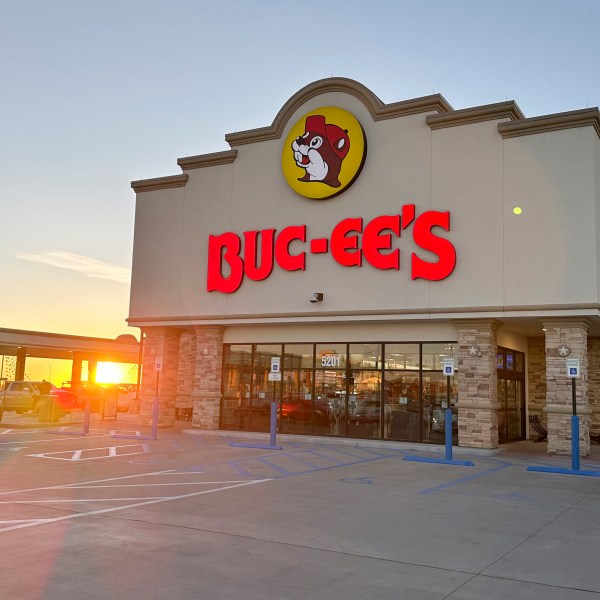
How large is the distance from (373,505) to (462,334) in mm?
10416

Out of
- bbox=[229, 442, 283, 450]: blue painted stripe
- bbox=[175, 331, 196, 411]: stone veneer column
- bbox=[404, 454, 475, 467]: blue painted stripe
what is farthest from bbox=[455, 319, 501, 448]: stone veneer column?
bbox=[175, 331, 196, 411]: stone veneer column

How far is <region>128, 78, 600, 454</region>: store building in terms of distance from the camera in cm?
1916

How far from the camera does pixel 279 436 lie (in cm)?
2338

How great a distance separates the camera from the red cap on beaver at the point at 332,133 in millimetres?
22766

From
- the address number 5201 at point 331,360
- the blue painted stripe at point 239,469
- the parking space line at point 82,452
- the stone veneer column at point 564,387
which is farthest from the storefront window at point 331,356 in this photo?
the blue painted stripe at point 239,469

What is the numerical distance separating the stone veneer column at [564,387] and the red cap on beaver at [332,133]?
888 cm

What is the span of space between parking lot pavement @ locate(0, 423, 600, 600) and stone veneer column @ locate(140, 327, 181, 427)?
10480 millimetres

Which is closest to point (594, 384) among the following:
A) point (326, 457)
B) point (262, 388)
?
point (326, 457)

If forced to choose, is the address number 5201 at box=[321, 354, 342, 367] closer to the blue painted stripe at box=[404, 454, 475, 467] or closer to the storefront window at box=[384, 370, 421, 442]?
the storefront window at box=[384, 370, 421, 442]

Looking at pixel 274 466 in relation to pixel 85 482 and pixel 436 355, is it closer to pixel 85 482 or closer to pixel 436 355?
pixel 85 482

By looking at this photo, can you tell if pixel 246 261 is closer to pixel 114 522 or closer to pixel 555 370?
pixel 555 370

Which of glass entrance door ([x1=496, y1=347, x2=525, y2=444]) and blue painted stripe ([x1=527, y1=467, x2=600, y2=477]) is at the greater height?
glass entrance door ([x1=496, y1=347, x2=525, y2=444])

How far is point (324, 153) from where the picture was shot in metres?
23.2

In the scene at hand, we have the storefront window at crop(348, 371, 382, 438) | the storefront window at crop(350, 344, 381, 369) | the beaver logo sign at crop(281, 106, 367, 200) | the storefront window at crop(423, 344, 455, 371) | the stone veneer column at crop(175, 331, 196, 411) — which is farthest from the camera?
the stone veneer column at crop(175, 331, 196, 411)
